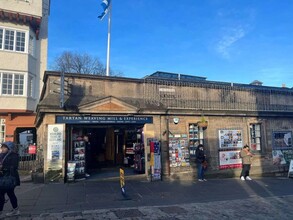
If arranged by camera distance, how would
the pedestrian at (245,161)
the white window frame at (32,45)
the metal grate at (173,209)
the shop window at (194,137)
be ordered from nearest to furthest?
the metal grate at (173,209), the pedestrian at (245,161), the shop window at (194,137), the white window frame at (32,45)

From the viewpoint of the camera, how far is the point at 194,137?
13242mm

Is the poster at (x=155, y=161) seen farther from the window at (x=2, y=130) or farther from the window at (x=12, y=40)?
the window at (x=12, y=40)

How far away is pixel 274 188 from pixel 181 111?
5248 mm

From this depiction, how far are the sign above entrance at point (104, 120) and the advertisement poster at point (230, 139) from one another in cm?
418

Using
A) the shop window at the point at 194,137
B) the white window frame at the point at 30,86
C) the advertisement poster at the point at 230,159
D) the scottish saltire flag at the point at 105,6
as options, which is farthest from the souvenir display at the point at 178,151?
the white window frame at the point at 30,86

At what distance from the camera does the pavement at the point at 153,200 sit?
6871mm

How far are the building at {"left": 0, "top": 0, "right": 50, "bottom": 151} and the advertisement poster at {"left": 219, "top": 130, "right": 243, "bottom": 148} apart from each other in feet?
43.4

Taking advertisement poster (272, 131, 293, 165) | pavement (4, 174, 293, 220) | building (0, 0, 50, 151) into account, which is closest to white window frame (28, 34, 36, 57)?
building (0, 0, 50, 151)

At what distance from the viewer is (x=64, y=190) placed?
9336 mm

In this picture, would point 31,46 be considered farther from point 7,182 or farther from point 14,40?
point 7,182

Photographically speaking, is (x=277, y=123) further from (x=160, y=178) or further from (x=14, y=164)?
(x=14, y=164)

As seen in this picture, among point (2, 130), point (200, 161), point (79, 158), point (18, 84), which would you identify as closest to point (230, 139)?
point (200, 161)

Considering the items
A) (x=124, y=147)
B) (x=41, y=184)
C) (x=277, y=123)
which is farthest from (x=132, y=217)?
(x=277, y=123)

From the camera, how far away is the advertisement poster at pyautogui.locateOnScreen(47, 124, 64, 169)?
10.4 metres
